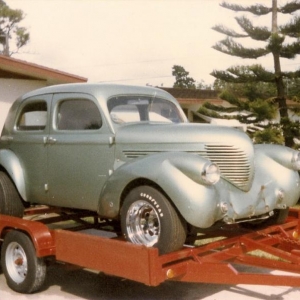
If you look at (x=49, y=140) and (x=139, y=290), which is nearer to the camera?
(x=139, y=290)

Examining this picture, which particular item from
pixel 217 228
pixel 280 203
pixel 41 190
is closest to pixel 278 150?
pixel 280 203

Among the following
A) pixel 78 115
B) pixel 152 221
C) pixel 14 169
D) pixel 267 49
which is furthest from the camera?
pixel 267 49

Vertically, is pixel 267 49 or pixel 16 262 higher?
pixel 267 49

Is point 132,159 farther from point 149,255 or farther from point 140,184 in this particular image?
point 149,255

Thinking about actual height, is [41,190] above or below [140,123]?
below

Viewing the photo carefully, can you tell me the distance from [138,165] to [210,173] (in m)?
0.72

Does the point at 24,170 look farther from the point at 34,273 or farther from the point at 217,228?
the point at 217,228

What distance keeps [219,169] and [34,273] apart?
7.22ft

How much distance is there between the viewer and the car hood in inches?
199

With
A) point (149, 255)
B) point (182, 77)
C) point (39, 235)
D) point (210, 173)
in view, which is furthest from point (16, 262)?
point (182, 77)

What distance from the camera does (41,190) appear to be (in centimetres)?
621

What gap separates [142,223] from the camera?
5082mm

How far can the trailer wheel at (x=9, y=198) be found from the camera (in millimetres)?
6414

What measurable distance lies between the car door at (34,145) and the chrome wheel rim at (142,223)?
149 centimetres
